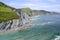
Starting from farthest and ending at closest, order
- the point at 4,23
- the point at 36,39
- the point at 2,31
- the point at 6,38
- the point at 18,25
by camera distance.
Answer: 1. the point at 18,25
2. the point at 4,23
3. the point at 2,31
4. the point at 6,38
5. the point at 36,39

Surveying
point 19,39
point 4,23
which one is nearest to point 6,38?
point 19,39

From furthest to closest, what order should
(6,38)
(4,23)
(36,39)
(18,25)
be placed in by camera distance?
(18,25) → (4,23) → (6,38) → (36,39)

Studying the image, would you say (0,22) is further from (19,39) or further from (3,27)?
(19,39)

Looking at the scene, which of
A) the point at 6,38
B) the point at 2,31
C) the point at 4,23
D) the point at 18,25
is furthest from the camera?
the point at 18,25

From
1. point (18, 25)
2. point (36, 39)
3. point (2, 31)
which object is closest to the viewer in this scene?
point (36, 39)

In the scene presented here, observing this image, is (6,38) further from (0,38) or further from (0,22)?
(0,22)

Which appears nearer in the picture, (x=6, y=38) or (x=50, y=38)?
(x=50, y=38)

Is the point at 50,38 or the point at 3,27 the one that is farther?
the point at 3,27

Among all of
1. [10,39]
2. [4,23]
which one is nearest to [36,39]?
[10,39]

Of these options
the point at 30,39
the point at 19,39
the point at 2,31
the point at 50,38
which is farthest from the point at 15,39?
the point at 2,31
